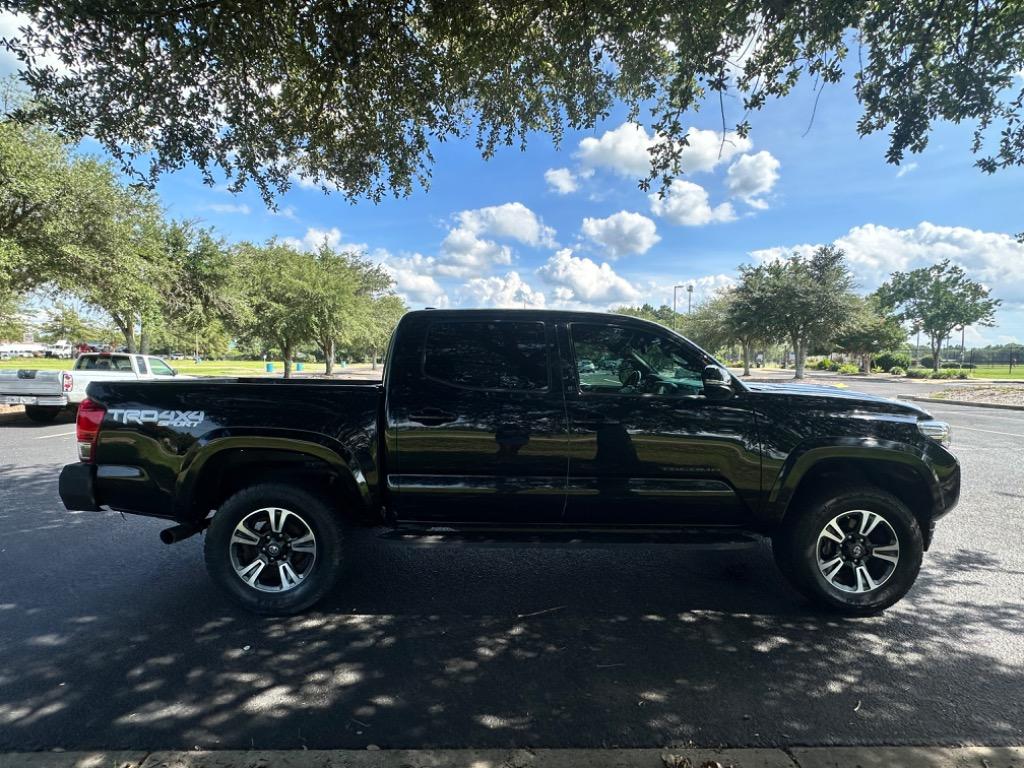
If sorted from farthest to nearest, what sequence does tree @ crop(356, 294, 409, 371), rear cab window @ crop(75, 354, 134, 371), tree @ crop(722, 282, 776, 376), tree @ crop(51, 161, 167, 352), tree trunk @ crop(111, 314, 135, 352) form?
tree @ crop(356, 294, 409, 371) < tree @ crop(722, 282, 776, 376) < tree trunk @ crop(111, 314, 135, 352) < rear cab window @ crop(75, 354, 134, 371) < tree @ crop(51, 161, 167, 352)

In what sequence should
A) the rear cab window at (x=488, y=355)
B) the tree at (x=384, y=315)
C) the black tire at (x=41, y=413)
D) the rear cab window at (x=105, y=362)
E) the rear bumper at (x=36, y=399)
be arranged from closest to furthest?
the rear cab window at (x=488, y=355) → the rear bumper at (x=36, y=399) → the black tire at (x=41, y=413) → the rear cab window at (x=105, y=362) → the tree at (x=384, y=315)

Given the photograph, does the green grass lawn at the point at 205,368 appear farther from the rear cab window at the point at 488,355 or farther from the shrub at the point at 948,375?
the shrub at the point at 948,375

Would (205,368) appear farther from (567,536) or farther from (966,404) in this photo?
(966,404)

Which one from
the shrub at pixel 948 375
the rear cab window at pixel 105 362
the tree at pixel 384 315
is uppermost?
the tree at pixel 384 315

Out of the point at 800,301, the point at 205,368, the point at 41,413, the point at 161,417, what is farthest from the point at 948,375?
the point at 205,368

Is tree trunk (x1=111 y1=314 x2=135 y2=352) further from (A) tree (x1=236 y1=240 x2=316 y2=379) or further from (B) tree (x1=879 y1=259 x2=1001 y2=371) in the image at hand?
(B) tree (x1=879 y1=259 x2=1001 y2=371)

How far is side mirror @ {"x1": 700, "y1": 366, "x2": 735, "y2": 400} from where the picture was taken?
3.39 m

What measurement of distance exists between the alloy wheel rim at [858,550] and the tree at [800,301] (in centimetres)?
3556

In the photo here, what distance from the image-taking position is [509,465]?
338 centimetres

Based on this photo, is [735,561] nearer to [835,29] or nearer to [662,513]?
[662,513]

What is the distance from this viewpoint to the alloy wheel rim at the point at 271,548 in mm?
3396

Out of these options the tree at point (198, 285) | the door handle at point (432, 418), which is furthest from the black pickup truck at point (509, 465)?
the tree at point (198, 285)

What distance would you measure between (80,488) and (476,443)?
2.60 meters

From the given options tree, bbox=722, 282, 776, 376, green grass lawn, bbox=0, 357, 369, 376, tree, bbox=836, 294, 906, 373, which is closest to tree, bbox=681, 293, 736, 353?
tree, bbox=722, 282, 776, 376
